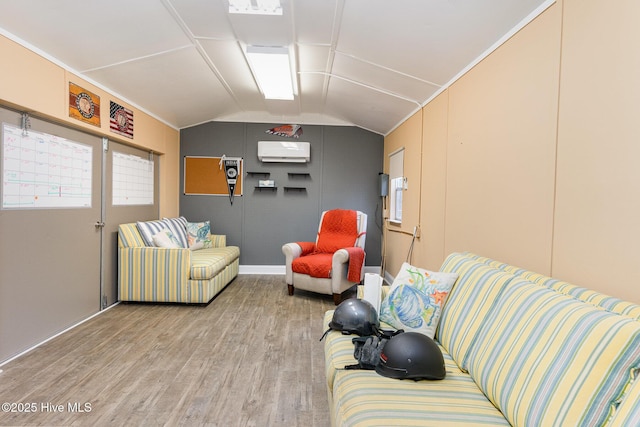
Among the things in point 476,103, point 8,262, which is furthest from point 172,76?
point 476,103

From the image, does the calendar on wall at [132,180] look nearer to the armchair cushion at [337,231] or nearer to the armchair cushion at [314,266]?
the armchair cushion at [314,266]

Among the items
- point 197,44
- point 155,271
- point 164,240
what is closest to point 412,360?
point 197,44

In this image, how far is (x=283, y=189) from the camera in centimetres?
539

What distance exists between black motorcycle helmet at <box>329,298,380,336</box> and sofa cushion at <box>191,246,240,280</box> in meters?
2.19

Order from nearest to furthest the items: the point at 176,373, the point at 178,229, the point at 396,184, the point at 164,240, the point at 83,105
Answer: the point at 176,373 < the point at 83,105 < the point at 164,240 < the point at 178,229 < the point at 396,184

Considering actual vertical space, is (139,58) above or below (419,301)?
above

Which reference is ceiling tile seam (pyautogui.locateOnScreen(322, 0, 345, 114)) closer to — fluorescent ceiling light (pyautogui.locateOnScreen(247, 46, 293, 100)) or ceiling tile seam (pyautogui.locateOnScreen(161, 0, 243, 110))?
fluorescent ceiling light (pyautogui.locateOnScreen(247, 46, 293, 100))

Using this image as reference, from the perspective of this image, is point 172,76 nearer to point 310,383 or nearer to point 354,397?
point 310,383

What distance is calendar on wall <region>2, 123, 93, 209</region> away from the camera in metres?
2.33

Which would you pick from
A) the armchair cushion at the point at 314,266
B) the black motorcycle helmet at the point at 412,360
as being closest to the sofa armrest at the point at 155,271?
the armchair cushion at the point at 314,266

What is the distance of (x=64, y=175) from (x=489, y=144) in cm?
353

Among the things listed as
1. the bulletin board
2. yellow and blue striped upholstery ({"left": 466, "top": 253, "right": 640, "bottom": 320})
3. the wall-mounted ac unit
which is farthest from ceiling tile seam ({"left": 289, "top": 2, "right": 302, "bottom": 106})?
yellow and blue striped upholstery ({"left": 466, "top": 253, "right": 640, "bottom": 320})

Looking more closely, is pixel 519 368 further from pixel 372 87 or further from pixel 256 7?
pixel 372 87

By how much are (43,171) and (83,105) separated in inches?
29.8
